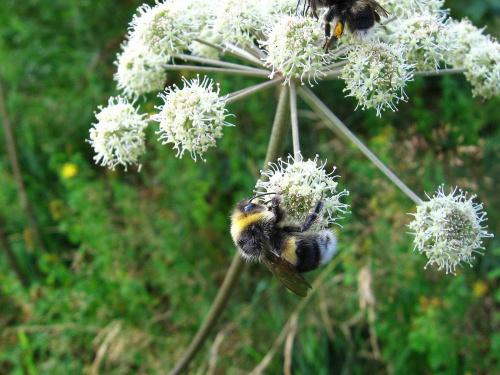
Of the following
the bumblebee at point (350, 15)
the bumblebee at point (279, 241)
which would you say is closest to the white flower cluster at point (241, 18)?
the bumblebee at point (350, 15)

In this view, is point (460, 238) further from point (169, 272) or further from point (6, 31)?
point (6, 31)

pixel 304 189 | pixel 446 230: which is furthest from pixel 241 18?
pixel 446 230

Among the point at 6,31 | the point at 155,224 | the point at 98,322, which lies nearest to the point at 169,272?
the point at 155,224

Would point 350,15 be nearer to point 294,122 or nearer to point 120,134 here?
point 294,122

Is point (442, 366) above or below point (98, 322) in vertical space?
above

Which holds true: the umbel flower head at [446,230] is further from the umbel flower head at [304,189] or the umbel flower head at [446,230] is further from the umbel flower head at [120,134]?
the umbel flower head at [120,134]

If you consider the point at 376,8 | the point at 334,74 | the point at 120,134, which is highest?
the point at 376,8
